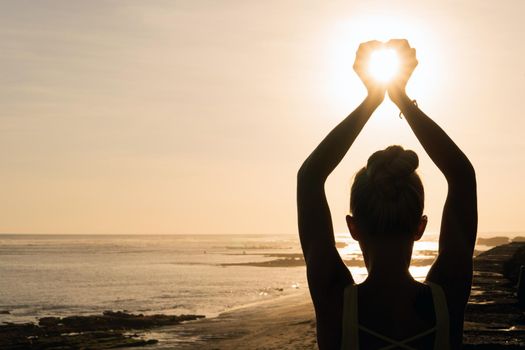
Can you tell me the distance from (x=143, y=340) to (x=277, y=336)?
4748 millimetres

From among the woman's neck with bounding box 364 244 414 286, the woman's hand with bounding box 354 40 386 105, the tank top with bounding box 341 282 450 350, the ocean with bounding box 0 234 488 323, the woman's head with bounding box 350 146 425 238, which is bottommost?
the ocean with bounding box 0 234 488 323

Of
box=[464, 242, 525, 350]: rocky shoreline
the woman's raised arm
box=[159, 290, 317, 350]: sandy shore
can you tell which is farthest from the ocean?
the woman's raised arm

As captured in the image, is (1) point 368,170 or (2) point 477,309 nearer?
(1) point 368,170

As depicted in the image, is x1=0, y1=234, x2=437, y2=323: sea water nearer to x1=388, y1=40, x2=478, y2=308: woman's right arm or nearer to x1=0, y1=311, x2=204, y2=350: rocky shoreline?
x1=0, y1=311, x2=204, y2=350: rocky shoreline

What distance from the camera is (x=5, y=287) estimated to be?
4809cm

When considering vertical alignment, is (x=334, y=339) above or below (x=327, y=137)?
below

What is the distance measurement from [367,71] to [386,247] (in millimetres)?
503

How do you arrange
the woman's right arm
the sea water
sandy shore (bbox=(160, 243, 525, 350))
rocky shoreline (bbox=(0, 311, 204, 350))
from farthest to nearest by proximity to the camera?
the sea water < rocky shoreline (bbox=(0, 311, 204, 350)) < sandy shore (bbox=(160, 243, 525, 350)) < the woman's right arm

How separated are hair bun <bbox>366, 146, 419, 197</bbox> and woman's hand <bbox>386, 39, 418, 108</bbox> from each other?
0.24 m

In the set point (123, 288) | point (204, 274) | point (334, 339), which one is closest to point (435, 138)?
point (334, 339)

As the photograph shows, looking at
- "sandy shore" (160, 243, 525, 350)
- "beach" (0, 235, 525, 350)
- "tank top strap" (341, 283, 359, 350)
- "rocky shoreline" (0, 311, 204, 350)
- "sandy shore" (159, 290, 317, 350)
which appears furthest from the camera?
"rocky shoreline" (0, 311, 204, 350)

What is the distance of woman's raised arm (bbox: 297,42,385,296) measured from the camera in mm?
1836

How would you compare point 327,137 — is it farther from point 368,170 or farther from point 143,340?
point 143,340

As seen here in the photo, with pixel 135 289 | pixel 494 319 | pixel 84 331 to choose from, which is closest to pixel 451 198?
pixel 494 319
